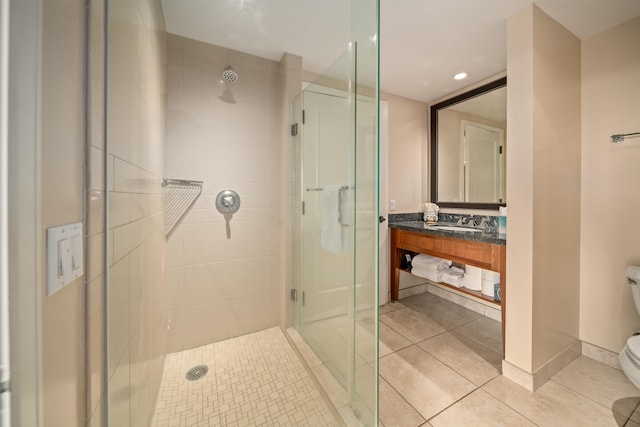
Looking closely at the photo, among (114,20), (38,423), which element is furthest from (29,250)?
(114,20)

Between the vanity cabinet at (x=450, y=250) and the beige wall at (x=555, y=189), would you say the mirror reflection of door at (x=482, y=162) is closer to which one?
the beige wall at (x=555, y=189)

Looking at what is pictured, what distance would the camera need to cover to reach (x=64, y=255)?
0.45m

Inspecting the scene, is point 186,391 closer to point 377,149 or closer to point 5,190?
point 5,190

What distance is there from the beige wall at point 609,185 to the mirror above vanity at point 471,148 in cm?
50

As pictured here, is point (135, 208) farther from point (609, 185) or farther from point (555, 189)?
point (609, 185)

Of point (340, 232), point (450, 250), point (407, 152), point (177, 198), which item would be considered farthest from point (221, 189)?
point (407, 152)

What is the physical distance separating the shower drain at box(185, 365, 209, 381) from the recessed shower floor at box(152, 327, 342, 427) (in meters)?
0.02

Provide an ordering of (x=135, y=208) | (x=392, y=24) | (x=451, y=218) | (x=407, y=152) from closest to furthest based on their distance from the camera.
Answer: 1. (x=135, y=208)
2. (x=392, y=24)
3. (x=451, y=218)
4. (x=407, y=152)

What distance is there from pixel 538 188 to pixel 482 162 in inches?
38.2

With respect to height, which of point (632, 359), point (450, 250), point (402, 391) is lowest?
point (402, 391)

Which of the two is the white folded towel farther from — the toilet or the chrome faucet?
the toilet

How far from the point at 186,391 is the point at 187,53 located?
2.07m

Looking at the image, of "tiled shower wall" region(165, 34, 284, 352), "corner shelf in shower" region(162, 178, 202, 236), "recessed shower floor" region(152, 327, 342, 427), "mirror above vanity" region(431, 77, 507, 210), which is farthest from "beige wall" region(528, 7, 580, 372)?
"corner shelf in shower" region(162, 178, 202, 236)

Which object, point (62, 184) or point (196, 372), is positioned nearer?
point (62, 184)
